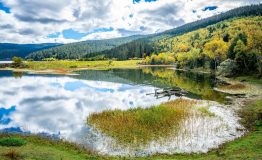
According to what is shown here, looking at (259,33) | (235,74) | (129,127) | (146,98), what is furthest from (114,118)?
(235,74)

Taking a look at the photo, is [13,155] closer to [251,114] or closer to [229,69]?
[251,114]

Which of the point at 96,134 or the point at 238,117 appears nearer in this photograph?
the point at 96,134

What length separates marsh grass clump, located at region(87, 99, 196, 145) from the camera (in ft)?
96.5

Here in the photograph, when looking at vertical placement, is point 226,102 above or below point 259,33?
below

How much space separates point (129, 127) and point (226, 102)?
26.2 m

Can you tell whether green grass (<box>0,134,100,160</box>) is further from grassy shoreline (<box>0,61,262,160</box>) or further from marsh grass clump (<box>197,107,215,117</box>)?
marsh grass clump (<box>197,107,215,117</box>)

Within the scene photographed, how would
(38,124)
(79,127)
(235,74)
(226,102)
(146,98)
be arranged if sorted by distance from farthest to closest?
1. (235,74)
2. (146,98)
3. (226,102)
4. (38,124)
5. (79,127)

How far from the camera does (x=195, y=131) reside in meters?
31.4

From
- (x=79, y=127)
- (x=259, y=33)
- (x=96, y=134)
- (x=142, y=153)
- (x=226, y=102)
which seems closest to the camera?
(x=142, y=153)

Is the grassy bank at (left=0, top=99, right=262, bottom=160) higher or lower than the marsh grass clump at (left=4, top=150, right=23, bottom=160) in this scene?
lower

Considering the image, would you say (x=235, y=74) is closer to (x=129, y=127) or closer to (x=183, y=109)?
(x=183, y=109)

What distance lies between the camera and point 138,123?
33.9 metres

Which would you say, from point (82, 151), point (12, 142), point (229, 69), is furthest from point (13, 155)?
point (229, 69)

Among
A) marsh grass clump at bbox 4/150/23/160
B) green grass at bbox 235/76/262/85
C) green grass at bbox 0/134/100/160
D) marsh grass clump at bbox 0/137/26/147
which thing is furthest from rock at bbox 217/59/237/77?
marsh grass clump at bbox 4/150/23/160
